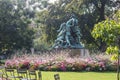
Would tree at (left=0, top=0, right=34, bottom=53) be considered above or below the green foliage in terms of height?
above

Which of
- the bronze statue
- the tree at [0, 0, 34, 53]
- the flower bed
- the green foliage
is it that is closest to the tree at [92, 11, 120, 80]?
the green foliage

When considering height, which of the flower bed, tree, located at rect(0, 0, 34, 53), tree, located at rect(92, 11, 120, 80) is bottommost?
the flower bed

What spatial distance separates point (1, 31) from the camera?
52844 millimetres

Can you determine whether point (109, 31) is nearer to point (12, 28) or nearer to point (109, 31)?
point (109, 31)

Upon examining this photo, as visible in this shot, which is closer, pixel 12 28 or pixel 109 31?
pixel 109 31

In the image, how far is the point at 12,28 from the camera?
175ft

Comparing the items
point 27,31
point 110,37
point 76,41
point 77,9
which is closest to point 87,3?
point 77,9

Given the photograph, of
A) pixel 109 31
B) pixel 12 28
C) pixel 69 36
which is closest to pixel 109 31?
pixel 109 31

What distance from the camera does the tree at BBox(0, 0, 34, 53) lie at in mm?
52969

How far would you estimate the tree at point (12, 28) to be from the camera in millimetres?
52969

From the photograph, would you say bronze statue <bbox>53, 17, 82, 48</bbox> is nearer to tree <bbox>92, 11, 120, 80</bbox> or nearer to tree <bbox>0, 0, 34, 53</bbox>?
tree <bbox>0, 0, 34, 53</bbox>

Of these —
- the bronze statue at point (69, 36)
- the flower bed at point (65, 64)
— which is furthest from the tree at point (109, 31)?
the bronze statue at point (69, 36)

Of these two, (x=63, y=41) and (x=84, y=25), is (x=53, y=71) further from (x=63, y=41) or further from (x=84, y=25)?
(x=84, y=25)

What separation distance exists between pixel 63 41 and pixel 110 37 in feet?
74.2
